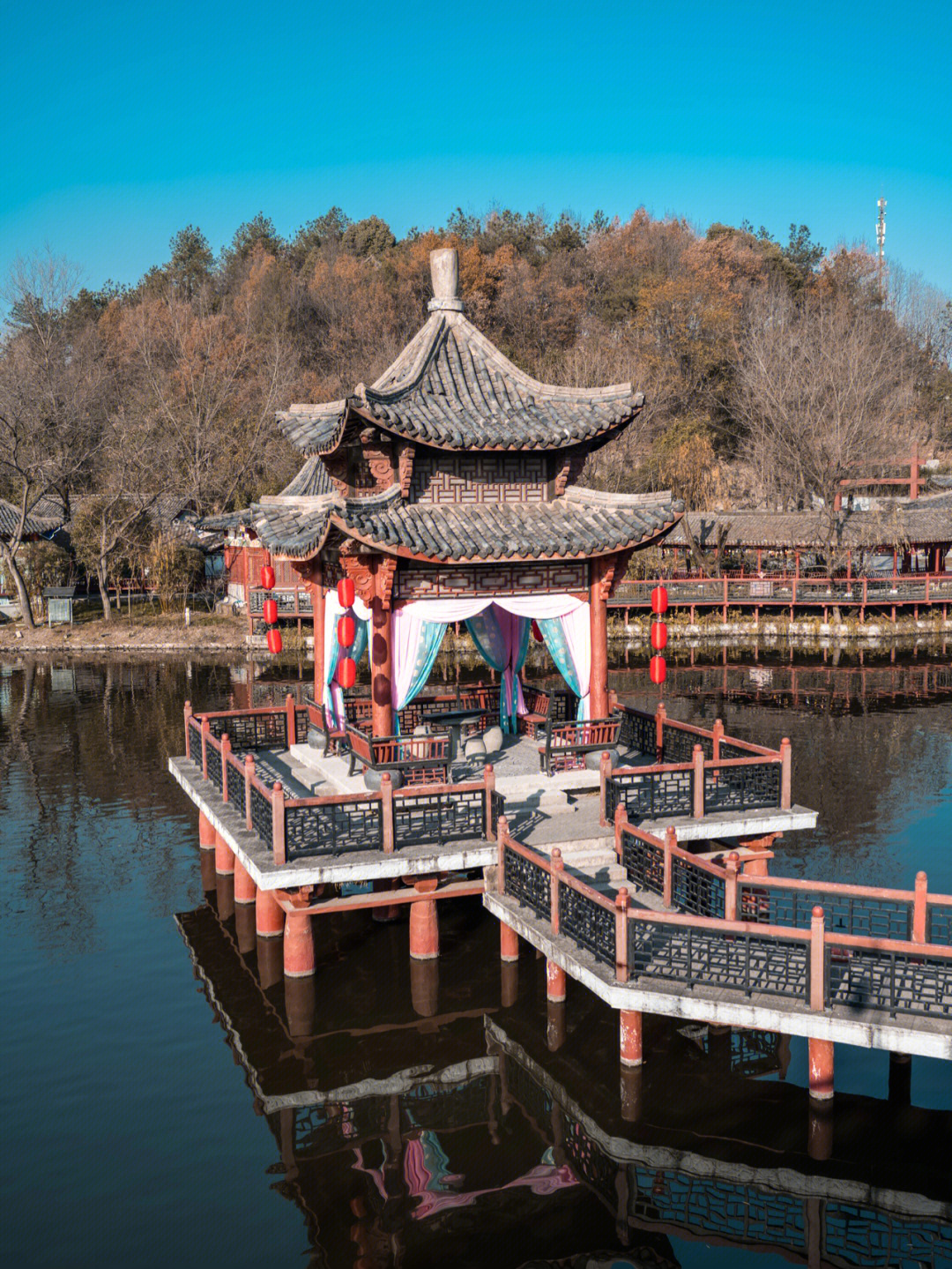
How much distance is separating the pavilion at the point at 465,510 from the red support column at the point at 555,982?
4.42 m

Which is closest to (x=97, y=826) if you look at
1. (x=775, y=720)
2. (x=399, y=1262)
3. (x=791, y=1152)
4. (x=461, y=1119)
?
(x=461, y=1119)

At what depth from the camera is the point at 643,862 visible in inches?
515

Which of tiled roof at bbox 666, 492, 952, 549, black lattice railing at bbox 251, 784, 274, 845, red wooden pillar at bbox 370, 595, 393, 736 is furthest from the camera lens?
tiled roof at bbox 666, 492, 952, 549

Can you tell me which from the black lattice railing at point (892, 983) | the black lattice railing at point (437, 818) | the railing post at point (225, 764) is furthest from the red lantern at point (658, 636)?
the black lattice railing at point (892, 983)

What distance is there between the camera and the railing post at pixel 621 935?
10805 mm

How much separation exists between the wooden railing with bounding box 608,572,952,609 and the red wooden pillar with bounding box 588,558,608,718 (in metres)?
30.3

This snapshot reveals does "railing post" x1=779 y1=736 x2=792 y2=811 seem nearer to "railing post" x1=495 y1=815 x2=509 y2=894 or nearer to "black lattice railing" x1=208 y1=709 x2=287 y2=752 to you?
"railing post" x1=495 y1=815 x2=509 y2=894

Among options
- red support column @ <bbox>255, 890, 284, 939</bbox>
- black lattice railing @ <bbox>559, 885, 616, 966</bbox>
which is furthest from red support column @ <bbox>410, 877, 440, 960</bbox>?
black lattice railing @ <bbox>559, 885, 616, 966</bbox>

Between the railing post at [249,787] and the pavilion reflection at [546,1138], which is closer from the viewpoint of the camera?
the pavilion reflection at [546,1138]

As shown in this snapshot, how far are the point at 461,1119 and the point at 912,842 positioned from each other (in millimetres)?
11691

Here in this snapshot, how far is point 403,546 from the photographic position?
14703 millimetres

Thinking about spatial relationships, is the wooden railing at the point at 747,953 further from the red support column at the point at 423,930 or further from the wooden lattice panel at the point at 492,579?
the wooden lattice panel at the point at 492,579

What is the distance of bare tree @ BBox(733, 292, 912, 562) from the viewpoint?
174 ft

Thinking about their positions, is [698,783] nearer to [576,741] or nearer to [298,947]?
[576,741]
